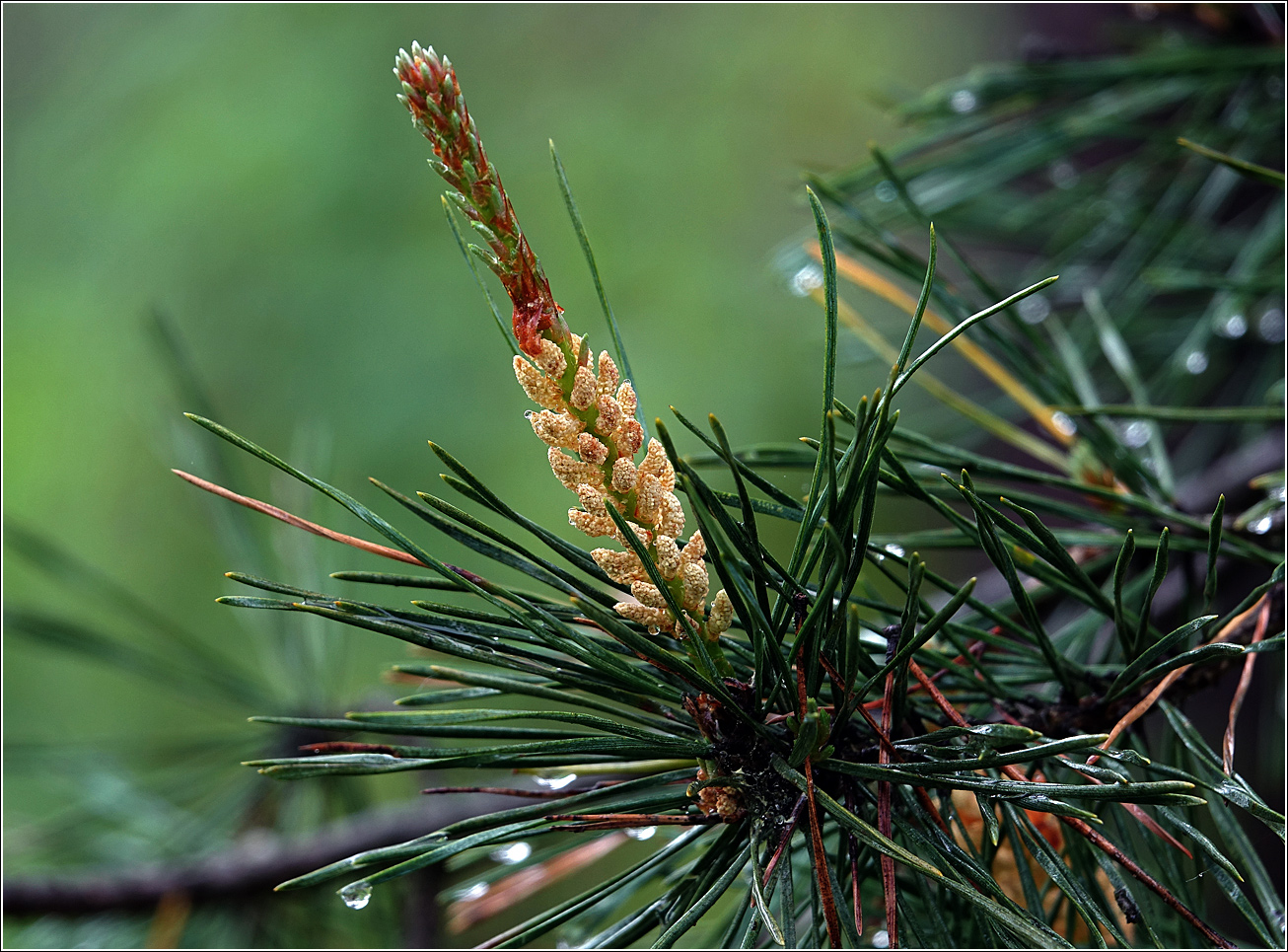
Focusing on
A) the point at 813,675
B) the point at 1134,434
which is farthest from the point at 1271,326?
the point at 813,675

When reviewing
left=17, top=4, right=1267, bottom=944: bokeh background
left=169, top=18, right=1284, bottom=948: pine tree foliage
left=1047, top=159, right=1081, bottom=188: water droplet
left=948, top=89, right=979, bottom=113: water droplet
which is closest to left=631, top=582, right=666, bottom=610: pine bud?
left=169, top=18, right=1284, bottom=948: pine tree foliage

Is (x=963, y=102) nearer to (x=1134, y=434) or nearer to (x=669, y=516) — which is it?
(x=1134, y=434)

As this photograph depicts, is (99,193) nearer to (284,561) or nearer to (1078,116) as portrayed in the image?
(284,561)

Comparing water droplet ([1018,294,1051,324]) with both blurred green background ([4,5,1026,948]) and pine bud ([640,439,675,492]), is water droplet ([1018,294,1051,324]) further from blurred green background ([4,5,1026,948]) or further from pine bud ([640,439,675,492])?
blurred green background ([4,5,1026,948])

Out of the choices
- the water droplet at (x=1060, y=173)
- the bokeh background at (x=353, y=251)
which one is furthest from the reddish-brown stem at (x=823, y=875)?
the bokeh background at (x=353, y=251)

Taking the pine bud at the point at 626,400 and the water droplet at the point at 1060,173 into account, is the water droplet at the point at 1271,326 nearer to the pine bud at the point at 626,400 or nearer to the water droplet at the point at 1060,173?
the water droplet at the point at 1060,173

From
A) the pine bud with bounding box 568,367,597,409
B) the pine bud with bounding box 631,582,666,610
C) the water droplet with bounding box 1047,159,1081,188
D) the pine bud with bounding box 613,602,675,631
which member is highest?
the water droplet with bounding box 1047,159,1081,188
